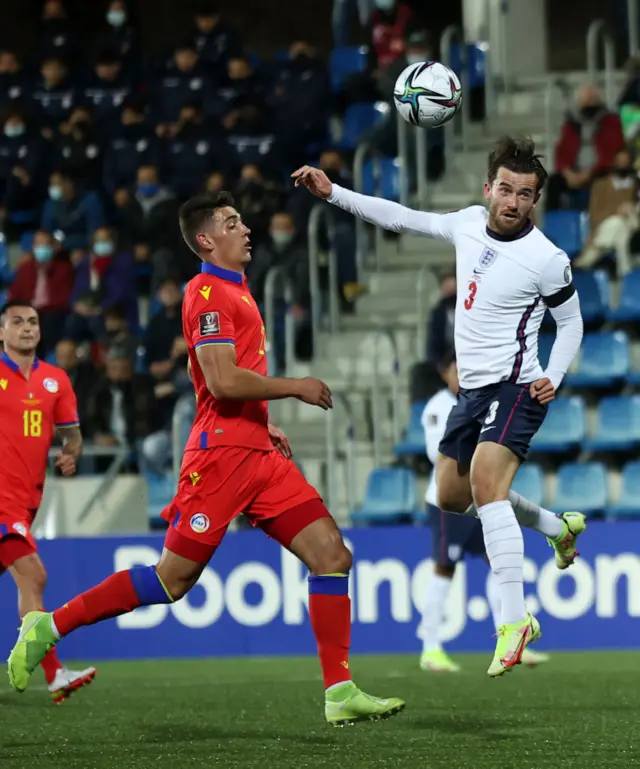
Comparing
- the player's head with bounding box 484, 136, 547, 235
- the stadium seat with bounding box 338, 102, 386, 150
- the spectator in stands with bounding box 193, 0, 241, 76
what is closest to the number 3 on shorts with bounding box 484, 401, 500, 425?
the player's head with bounding box 484, 136, 547, 235

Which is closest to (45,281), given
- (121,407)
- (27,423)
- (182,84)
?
(121,407)

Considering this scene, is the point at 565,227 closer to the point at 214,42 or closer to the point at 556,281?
the point at 214,42

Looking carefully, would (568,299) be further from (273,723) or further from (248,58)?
(248,58)

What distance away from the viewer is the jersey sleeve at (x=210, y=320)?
21.8 ft

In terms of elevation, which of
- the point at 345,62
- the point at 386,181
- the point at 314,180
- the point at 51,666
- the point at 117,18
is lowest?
the point at 51,666

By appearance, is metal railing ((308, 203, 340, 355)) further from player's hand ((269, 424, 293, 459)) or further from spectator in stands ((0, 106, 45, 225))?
A: player's hand ((269, 424, 293, 459))

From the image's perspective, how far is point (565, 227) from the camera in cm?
1438

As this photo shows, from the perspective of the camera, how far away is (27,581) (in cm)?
865

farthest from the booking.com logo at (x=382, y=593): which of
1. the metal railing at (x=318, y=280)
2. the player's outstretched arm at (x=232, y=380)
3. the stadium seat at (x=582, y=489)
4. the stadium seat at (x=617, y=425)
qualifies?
the player's outstretched arm at (x=232, y=380)

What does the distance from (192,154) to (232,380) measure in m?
10.3

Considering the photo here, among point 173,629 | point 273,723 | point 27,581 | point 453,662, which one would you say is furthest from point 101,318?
point 273,723

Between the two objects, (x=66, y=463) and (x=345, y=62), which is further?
(x=345, y=62)

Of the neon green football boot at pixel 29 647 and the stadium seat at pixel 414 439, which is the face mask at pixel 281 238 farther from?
the neon green football boot at pixel 29 647

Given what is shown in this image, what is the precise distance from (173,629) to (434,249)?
483 cm
